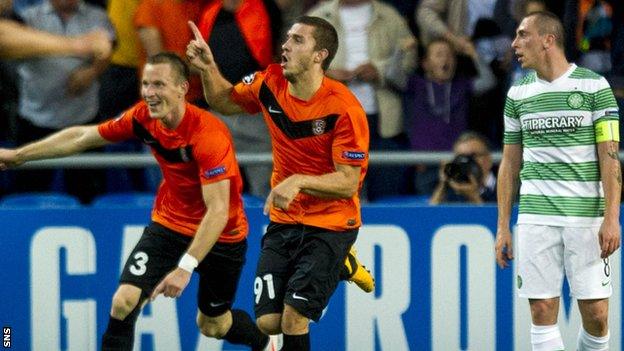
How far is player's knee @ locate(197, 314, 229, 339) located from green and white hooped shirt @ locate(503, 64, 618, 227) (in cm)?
198

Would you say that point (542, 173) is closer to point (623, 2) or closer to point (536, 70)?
point (536, 70)

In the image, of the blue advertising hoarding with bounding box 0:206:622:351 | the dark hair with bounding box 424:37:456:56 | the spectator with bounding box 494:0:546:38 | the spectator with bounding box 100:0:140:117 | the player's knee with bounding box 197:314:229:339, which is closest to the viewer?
the player's knee with bounding box 197:314:229:339

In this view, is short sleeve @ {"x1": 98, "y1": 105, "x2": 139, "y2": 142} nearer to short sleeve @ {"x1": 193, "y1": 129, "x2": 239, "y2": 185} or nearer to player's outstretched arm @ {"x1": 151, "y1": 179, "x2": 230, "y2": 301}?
short sleeve @ {"x1": 193, "y1": 129, "x2": 239, "y2": 185}

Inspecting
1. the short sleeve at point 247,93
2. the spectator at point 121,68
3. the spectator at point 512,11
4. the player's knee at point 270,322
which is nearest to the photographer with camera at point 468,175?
the spectator at point 512,11

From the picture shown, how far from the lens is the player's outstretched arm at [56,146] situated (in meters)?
8.44

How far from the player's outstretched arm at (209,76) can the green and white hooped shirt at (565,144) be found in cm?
160

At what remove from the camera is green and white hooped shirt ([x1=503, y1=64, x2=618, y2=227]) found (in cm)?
823

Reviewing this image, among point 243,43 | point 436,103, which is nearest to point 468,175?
point 436,103

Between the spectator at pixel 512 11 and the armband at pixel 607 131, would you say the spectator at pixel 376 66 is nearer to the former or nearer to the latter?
the spectator at pixel 512 11

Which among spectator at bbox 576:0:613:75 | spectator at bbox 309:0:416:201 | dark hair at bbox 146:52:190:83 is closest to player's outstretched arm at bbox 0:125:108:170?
dark hair at bbox 146:52:190:83

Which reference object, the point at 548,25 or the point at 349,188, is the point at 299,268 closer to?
the point at 349,188

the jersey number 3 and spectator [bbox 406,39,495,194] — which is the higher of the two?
spectator [bbox 406,39,495,194]

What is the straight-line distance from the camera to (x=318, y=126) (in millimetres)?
8297

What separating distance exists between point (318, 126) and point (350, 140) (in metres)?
0.22
